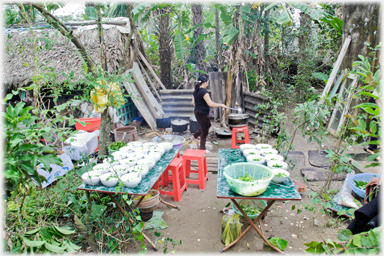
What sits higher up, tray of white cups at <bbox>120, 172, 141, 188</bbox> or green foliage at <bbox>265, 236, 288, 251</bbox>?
tray of white cups at <bbox>120, 172, 141, 188</bbox>

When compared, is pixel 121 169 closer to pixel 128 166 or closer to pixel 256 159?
pixel 128 166

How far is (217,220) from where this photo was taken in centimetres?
332

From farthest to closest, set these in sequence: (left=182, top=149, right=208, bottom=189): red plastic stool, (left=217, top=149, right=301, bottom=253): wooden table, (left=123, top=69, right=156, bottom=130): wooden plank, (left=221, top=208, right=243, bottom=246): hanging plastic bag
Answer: (left=123, top=69, right=156, bottom=130): wooden plank, (left=182, top=149, right=208, bottom=189): red plastic stool, (left=221, top=208, right=243, bottom=246): hanging plastic bag, (left=217, top=149, right=301, bottom=253): wooden table

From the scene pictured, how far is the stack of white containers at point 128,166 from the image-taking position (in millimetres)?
2689

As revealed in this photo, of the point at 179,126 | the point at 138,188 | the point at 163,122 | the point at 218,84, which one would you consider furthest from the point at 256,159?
the point at 218,84

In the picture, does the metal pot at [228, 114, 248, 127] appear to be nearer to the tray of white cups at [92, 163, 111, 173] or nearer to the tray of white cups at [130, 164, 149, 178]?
the tray of white cups at [130, 164, 149, 178]

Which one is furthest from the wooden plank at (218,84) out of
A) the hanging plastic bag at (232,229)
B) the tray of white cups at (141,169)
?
the hanging plastic bag at (232,229)

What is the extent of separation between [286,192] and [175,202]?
6.10ft

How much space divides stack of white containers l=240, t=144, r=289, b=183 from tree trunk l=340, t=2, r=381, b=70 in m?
4.06

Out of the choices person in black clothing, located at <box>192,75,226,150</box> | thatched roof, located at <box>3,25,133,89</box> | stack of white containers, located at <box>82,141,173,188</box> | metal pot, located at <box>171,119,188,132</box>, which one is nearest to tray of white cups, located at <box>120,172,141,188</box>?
stack of white containers, located at <box>82,141,173,188</box>

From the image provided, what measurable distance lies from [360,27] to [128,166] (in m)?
6.55

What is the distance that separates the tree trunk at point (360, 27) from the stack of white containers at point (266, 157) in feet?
13.3

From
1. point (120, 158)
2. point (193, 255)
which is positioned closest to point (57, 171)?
point (120, 158)

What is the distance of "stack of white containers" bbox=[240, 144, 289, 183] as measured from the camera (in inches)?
114
